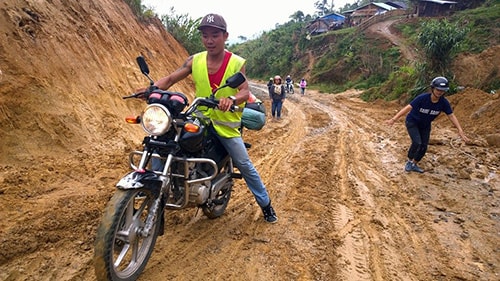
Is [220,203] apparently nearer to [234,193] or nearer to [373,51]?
[234,193]

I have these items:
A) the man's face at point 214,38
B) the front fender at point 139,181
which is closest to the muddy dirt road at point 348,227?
the front fender at point 139,181

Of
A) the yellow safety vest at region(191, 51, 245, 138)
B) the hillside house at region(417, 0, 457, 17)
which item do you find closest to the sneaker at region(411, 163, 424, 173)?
the yellow safety vest at region(191, 51, 245, 138)

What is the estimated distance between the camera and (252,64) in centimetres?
4841

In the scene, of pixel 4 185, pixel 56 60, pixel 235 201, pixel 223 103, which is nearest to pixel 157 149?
pixel 223 103

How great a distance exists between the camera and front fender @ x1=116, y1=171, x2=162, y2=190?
8.14 feet

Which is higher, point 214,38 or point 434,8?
point 434,8

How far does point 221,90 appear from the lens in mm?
3371

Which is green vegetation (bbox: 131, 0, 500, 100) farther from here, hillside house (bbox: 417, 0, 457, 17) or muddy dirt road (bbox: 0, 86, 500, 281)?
muddy dirt road (bbox: 0, 86, 500, 281)

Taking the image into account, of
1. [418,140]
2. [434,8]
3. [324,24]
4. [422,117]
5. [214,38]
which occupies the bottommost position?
[418,140]

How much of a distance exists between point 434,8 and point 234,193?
4071 centimetres

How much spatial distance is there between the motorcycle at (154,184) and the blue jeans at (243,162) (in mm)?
325

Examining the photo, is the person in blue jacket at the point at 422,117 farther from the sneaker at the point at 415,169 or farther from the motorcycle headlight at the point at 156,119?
the motorcycle headlight at the point at 156,119

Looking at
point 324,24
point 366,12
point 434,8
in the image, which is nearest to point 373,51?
point 434,8

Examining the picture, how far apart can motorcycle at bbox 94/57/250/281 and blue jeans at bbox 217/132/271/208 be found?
32 cm
